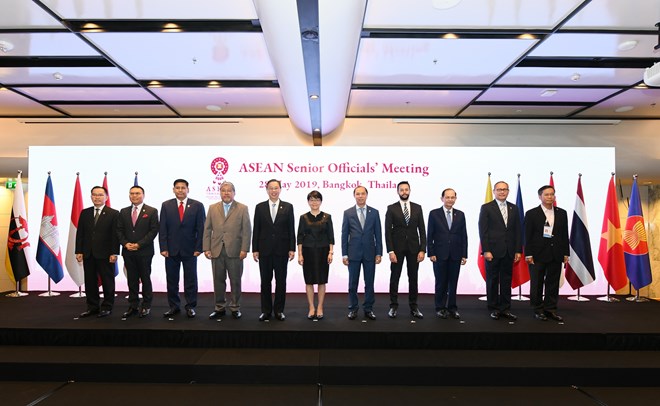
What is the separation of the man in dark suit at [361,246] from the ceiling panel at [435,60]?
1.51 meters

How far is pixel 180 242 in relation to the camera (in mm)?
4801

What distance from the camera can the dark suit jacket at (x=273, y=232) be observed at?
15.3 ft

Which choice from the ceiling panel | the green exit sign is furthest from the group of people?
the green exit sign

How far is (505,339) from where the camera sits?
13.9 ft

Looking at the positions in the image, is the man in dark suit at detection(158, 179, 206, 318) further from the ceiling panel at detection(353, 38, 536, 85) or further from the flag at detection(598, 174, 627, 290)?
the flag at detection(598, 174, 627, 290)

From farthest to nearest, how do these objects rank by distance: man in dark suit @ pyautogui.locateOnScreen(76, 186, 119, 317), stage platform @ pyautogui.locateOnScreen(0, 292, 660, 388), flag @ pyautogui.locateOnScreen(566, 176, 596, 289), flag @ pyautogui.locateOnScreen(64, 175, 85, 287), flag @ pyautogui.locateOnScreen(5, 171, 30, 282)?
flag @ pyautogui.locateOnScreen(5, 171, 30, 282)
flag @ pyautogui.locateOnScreen(64, 175, 85, 287)
flag @ pyautogui.locateOnScreen(566, 176, 596, 289)
man in dark suit @ pyautogui.locateOnScreen(76, 186, 119, 317)
stage platform @ pyautogui.locateOnScreen(0, 292, 660, 388)

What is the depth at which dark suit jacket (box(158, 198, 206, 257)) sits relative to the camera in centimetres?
480

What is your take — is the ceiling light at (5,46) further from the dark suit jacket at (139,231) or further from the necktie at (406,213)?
the necktie at (406,213)

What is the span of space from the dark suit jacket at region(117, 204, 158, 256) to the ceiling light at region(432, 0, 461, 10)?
12.2 feet

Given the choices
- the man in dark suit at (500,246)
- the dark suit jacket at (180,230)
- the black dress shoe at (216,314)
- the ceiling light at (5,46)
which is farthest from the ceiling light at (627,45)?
the ceiling light at (5,46)

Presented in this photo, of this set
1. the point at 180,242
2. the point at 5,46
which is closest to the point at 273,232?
the point at 180,242

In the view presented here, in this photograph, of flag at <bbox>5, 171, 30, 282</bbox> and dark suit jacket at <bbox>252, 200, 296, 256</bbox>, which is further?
flag at <bbox>5, 171, 30, 282</bbox>

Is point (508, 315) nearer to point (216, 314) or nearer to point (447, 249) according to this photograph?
point (447, 249)

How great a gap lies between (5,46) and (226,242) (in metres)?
3.15
